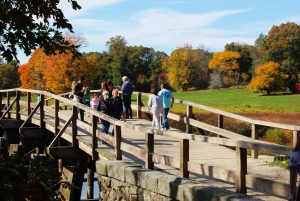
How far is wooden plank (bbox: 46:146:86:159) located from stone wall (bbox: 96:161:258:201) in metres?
2.78

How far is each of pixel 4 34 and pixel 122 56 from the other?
8485 centimetres

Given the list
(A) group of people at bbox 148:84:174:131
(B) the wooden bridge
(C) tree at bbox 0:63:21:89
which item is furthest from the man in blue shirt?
(C) tree at bbox 0:63:21:89

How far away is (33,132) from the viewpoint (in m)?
16.5

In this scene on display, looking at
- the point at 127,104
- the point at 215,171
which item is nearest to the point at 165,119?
the point at 127,104

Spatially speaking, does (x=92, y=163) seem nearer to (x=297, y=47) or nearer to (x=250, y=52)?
(x=297, y=47)

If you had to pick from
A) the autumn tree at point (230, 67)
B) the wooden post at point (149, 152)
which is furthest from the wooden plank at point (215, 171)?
the autumn tree at point (230, 67)

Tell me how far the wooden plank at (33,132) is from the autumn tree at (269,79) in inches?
2315

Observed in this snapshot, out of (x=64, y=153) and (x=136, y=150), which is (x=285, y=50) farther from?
(x=136, y=150)

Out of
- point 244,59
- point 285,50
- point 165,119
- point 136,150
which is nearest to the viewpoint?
point 136,150

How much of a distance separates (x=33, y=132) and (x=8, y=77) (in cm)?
8261

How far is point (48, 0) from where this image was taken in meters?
7.52

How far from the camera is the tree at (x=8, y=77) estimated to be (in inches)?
3720

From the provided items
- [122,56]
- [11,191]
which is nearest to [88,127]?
[11,191]

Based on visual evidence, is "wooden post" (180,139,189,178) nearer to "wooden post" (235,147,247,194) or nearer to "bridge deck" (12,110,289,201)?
"bridge deck" (12,110,289,201)
